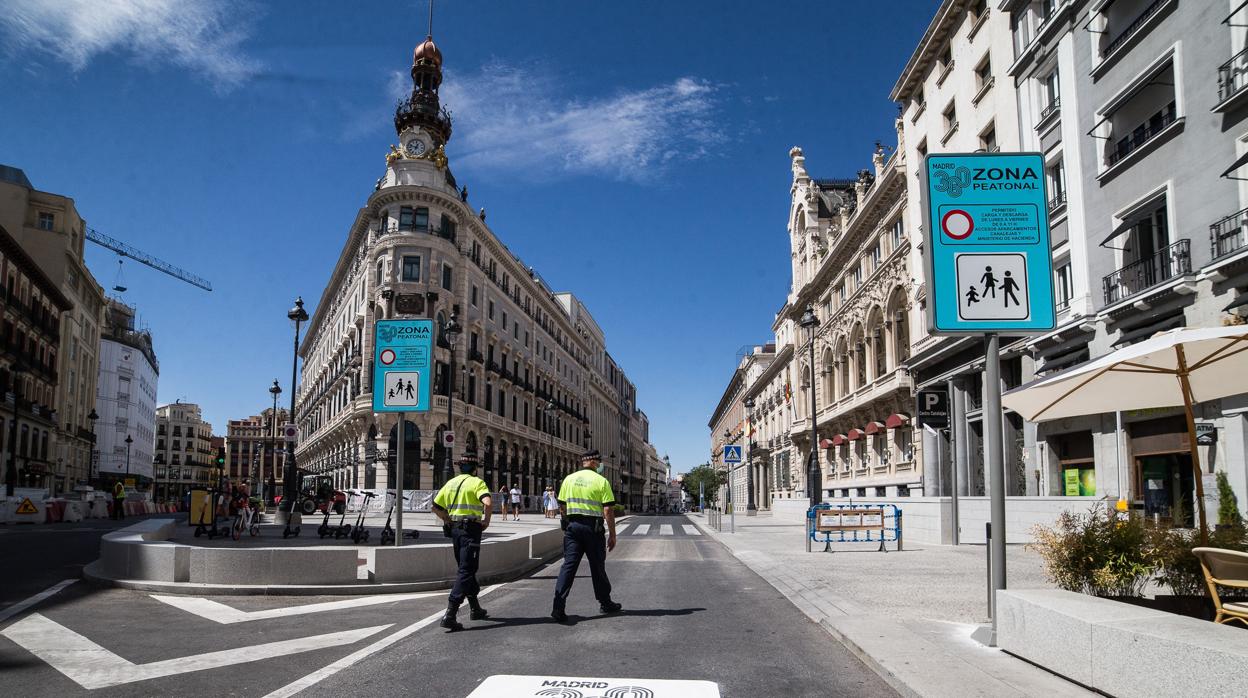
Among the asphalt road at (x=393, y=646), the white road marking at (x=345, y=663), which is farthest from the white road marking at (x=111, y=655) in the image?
the white road marking at (x=345, y=663)

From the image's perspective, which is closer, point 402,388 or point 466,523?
point 466,523

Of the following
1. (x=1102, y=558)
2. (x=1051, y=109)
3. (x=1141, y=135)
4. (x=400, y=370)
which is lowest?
(x=1102, y=558)

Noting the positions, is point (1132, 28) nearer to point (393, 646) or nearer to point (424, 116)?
point (393, 646)

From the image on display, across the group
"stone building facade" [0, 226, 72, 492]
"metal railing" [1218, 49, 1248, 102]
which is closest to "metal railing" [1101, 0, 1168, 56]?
"metal railing" [1218, 49, 1248, 102]

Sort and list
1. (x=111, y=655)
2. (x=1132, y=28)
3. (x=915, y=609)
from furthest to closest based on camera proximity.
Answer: (x=1132, y=28)
(x=915, y=609)
(x=111, y=655)

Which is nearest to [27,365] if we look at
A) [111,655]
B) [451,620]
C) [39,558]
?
[39,558]

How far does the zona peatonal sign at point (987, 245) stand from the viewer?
6844mm

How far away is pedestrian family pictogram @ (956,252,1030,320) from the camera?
6848 mm

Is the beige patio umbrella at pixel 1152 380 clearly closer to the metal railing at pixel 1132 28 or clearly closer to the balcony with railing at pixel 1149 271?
the balcony with railing at pixel 1149 271

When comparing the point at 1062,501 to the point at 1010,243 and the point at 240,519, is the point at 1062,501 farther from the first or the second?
the point at 240,519

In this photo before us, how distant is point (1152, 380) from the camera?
26.8 ft

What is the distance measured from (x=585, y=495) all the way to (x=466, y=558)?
1.32 meters

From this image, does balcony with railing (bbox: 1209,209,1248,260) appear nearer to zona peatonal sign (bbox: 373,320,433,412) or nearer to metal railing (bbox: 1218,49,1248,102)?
metal railing (bbox: 1218,49,1248,102)

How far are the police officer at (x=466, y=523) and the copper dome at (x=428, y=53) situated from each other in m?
49.7
